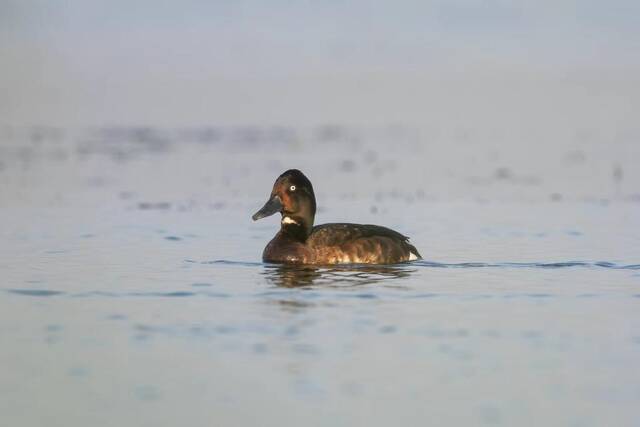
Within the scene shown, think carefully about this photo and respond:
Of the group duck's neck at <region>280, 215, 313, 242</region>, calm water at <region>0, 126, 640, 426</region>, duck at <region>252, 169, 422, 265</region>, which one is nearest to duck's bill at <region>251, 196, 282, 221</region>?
duck at <region>252, 169, 422, 265</region>

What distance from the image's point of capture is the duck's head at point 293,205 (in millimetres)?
13000

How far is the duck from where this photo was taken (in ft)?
41.2

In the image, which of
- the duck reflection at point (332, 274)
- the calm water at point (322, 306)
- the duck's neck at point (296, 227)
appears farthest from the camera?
the duck's neck at point (296, 227)

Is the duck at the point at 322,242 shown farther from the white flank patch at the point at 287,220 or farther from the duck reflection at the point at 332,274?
the duck reflection at the point at 332,274

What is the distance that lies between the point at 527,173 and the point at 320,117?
12.9m

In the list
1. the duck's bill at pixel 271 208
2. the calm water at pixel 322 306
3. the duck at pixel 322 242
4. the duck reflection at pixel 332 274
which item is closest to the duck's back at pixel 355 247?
the duck at pixel 322 242

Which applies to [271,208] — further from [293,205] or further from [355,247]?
[355,247]

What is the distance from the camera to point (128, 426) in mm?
6840

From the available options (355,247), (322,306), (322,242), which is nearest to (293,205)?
(322,242)

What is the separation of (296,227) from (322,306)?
3051 millimetres

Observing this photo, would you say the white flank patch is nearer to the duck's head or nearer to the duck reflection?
the duck's head

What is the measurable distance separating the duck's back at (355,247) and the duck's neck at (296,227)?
23cm

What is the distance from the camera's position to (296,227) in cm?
1299

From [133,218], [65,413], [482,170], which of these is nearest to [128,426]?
[65,413]
